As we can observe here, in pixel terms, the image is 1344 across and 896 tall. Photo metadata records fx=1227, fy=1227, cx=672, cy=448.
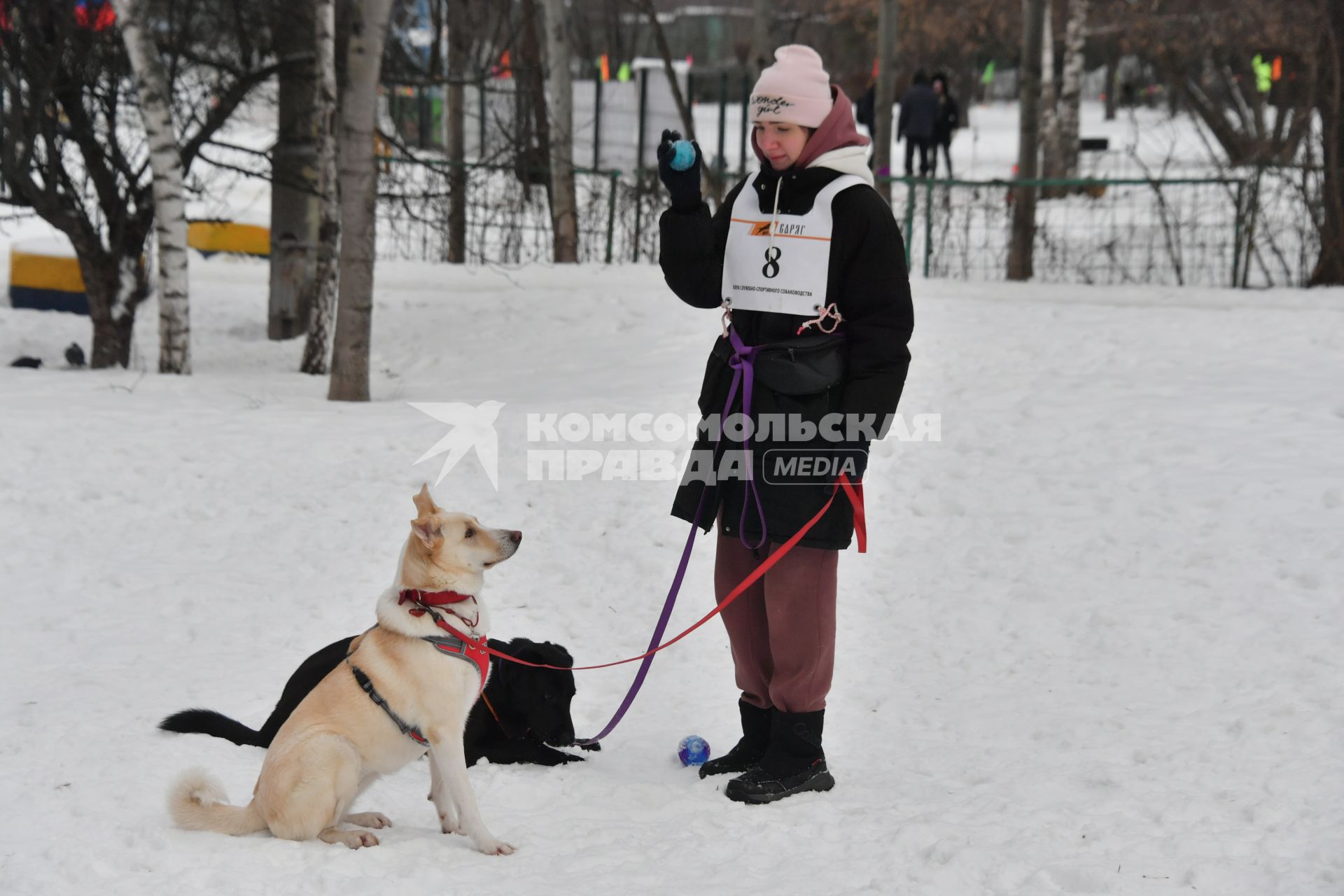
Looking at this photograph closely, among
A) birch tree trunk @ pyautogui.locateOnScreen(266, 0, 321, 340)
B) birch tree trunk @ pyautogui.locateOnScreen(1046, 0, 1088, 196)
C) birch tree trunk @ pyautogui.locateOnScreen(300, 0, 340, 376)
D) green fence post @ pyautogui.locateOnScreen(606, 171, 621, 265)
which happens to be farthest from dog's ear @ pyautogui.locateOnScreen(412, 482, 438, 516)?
birch tree trunk @ pyautogui.locateOnScreen(1046, 0, 1088, 196)

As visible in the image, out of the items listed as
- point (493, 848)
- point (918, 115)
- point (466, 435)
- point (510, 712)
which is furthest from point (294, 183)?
point (918, 115)

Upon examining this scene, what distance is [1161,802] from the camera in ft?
12.1

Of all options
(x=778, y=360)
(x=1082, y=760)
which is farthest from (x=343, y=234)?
(x=1082, y=760)

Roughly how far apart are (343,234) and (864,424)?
18.9ft

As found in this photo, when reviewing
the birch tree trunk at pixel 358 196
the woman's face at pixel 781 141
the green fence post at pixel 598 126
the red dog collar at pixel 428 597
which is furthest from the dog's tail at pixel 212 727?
the green fence post at pixel 598 126

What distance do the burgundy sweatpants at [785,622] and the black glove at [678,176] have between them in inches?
43.6

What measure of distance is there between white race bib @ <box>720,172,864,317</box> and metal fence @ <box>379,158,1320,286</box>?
741 cm

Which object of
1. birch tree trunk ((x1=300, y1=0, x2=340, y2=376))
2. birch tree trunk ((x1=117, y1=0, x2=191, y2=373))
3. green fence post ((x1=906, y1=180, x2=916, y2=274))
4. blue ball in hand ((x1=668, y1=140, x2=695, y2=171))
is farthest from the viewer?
green fence post ((x1=906, y1=180, x2=916, y2=274))

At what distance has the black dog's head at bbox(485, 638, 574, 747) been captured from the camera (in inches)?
171

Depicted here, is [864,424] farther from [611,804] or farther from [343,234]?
[343,234]

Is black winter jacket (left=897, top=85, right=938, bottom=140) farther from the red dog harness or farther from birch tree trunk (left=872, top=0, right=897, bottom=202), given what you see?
the red dog harness

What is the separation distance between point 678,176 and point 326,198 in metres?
6.78

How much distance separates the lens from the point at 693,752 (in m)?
4.38

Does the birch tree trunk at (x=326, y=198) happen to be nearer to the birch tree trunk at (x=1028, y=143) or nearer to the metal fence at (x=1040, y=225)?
the metal fence at (x=1040, y=225)
